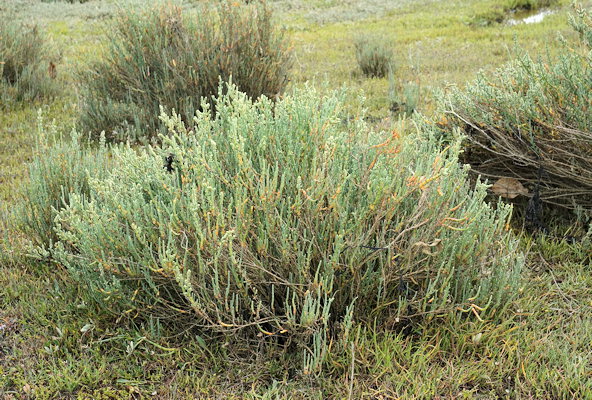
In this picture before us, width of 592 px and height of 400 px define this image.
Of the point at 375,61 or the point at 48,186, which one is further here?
the point at 375,61

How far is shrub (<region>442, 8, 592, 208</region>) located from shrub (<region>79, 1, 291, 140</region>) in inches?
102

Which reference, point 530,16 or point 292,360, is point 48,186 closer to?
point 292,360

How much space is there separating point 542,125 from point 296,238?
81.8 inches

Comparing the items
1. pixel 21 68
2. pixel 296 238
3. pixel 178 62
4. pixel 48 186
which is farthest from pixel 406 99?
pixel 21 68

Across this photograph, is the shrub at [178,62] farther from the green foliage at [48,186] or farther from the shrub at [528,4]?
the shrub at [528,4]

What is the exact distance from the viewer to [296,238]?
243 cm

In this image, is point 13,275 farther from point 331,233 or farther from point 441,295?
point 441,295

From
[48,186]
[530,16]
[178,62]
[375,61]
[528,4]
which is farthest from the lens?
[528,4]

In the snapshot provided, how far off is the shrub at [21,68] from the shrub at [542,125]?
18.7 feet

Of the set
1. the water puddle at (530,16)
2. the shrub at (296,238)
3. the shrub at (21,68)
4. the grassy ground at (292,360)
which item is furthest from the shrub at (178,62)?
the water puddle at (530,16)

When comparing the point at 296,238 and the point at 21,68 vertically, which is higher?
the point at 21,68

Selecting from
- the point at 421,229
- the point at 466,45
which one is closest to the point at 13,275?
the point at 421,229

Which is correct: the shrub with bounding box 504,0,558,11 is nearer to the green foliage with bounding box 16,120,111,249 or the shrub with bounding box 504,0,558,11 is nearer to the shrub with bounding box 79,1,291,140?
the shrub with bounding box 79,1,291,140

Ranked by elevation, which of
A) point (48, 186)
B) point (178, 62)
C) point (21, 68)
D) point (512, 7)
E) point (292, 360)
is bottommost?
point (292, 360)
